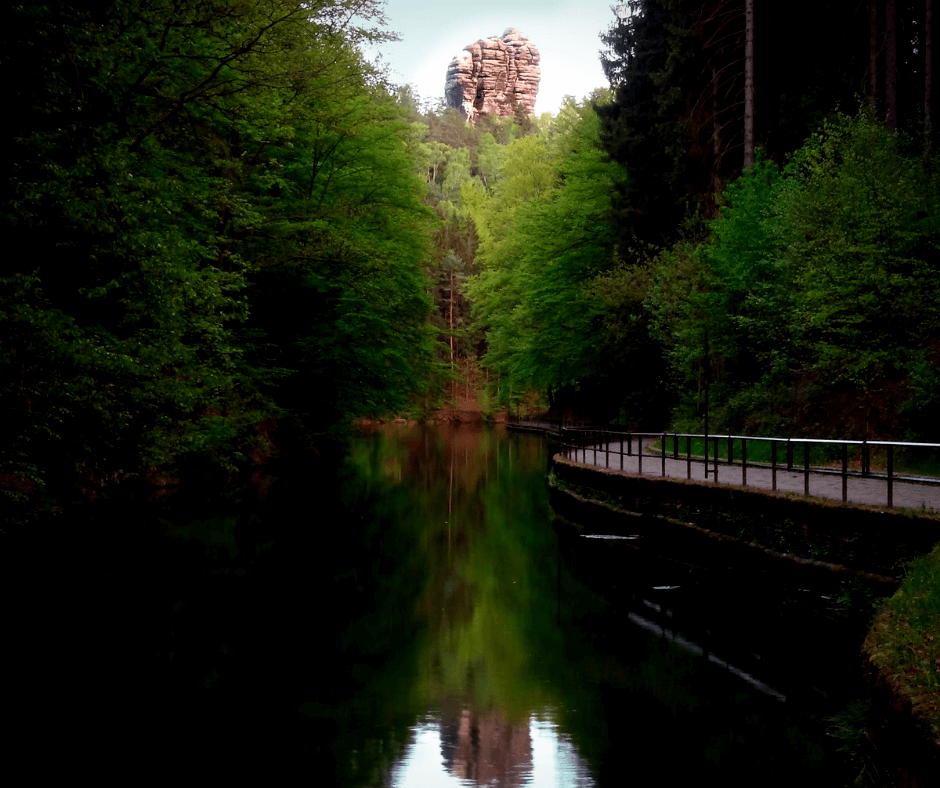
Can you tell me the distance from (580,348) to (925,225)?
25.6 meters

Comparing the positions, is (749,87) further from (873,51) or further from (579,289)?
(579,289)

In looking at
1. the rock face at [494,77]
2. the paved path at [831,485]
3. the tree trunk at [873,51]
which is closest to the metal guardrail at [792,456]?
the paved path at [831,485]

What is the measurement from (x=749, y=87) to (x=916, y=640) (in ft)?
103

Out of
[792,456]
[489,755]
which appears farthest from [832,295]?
[489,755]

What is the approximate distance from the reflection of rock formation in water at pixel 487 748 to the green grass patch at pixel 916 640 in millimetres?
2990

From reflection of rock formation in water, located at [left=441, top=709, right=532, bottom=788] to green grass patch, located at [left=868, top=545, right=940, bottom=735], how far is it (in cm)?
299

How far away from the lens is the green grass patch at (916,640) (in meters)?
6.16

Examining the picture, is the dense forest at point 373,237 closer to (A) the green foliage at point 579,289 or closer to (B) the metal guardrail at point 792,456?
(A) the green foliage at point 579,289

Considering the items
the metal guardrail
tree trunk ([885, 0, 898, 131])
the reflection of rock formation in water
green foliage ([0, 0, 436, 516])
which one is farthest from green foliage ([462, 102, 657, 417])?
the reflection of rock formation in water

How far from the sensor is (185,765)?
28.1ft

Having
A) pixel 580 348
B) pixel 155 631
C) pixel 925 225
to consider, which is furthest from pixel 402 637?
pixel 580 348

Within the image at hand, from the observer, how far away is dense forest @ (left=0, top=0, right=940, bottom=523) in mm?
16219

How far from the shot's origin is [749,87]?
3588 centimetres

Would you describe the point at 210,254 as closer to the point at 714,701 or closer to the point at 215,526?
the point at 215,526
